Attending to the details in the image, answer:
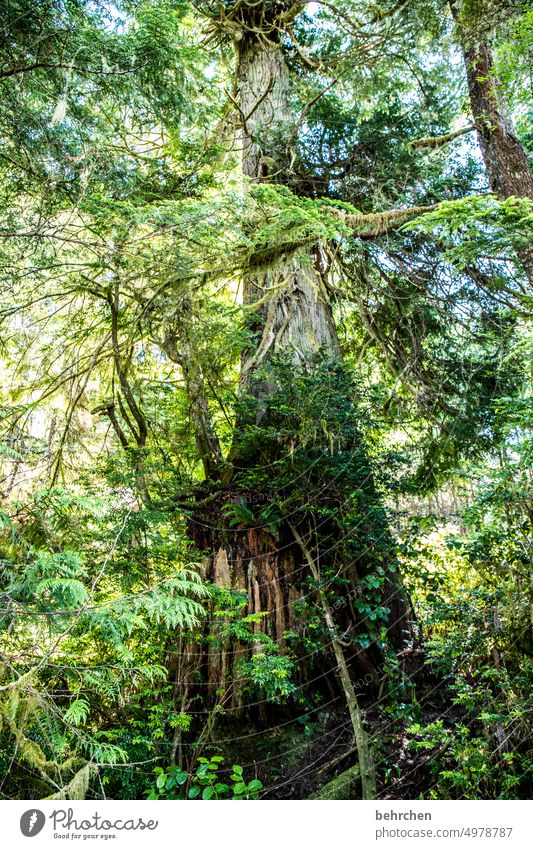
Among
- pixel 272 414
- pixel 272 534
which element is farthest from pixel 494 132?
pixel 272 534

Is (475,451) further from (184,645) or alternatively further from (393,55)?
(393,55)

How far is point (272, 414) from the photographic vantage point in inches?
175

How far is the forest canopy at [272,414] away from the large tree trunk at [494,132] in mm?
23

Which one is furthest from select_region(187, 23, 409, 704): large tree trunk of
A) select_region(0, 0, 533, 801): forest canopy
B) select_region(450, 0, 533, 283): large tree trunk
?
select_region(450, 0, 533, 283): large tree trunk

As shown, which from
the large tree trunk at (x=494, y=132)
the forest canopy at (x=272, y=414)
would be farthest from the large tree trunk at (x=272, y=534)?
the large tree trunk at (x=494, y=132)

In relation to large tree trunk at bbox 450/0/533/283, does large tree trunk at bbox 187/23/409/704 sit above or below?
below

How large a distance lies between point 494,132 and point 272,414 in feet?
9.41

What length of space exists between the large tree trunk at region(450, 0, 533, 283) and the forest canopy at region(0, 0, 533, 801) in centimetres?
2

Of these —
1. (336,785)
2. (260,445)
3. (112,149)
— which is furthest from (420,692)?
(112,149)

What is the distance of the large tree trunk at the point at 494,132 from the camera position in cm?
412

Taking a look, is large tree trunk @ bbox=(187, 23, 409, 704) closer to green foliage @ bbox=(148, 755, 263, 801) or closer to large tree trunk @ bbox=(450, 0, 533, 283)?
green foliage @ bbox=(148, 755, 263, 801)

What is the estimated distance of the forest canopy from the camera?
10.5 ft

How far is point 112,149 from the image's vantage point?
3.79 m

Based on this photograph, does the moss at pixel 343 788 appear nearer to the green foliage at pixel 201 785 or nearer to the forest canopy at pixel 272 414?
the forest canopy at pixel 272 414
